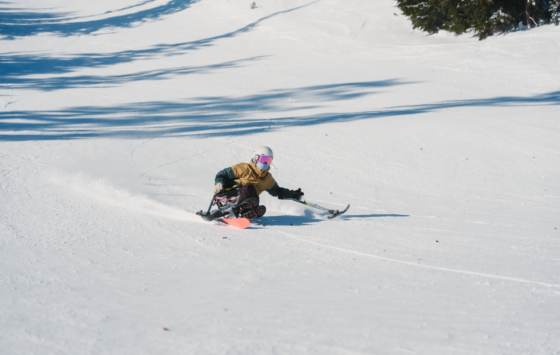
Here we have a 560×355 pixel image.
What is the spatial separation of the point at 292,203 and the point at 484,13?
17082 mm

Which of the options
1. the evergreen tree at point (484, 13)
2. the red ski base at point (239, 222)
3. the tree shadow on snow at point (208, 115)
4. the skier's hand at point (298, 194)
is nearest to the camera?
the red ski base at point (239, 222)

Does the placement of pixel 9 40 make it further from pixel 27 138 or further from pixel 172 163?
pixel 172 163

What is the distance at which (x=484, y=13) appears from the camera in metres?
20.2

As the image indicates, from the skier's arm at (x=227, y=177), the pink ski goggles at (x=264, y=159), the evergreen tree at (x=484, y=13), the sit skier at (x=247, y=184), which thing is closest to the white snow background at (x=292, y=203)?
the sit skier at (x=247, y=184)

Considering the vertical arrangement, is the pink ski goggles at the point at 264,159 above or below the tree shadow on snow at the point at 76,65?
below

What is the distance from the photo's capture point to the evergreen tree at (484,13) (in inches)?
789

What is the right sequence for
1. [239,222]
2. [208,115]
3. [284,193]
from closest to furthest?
[239,222] → [284,193] → [208,115]

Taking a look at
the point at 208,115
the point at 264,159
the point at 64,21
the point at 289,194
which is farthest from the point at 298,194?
the point at 64,21

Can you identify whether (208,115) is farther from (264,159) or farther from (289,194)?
(264,159)

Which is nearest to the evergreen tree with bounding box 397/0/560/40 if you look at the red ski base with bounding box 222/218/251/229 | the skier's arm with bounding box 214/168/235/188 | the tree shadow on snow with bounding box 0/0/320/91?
the tree shadow on snow with bounding box 0/0/320/91

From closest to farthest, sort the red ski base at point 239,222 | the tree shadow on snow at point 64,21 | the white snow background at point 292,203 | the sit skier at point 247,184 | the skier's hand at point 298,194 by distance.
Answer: the white snow background at point 292,203, the red ski base at point 239,222, the sit skier at point 247,184, the skier's hand at point 298,194, the tree shadow on snow at point 64,21

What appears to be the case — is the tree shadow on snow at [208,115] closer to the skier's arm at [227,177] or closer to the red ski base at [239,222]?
the skier's arm at [227,177]

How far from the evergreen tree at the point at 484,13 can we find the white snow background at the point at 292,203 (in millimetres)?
775

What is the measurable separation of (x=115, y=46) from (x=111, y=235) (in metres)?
21.7
